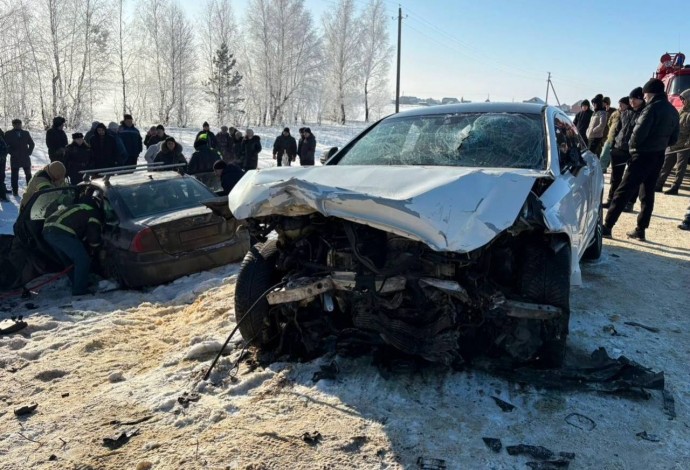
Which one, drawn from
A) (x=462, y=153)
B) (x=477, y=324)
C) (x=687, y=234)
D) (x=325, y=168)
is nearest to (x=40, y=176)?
(x=325, y=168)

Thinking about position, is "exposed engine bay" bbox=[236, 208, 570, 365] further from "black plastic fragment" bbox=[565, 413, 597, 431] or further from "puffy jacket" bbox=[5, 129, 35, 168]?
"puffy jacket" bbox=[5, 129, 35, 168]

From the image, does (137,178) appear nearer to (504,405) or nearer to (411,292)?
(411,292)

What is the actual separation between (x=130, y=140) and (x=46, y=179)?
221 inches

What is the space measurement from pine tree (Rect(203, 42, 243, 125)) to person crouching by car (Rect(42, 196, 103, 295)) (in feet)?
117

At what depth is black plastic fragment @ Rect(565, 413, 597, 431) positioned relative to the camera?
8.99ft

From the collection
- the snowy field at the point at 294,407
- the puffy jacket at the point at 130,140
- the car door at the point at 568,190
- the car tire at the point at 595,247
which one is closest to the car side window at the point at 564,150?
the car door at the point at 568,190

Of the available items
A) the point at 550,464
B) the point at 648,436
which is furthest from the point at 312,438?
the point at 648,436

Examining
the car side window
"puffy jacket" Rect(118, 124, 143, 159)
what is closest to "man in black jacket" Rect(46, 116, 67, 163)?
"puffy jacket" Rect(118, 124, 143, 159)

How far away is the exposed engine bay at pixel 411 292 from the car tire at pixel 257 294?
126 millimetres

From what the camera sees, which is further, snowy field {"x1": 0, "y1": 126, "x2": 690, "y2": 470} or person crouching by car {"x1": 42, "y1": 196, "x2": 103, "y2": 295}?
person crouching by car {"x1": 42, "y1": 196, "x2": 103, "y2": 295}

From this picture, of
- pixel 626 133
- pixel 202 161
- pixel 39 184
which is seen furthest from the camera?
pixel 202 161

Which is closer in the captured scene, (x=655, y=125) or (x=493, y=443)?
(x=493, y=443)

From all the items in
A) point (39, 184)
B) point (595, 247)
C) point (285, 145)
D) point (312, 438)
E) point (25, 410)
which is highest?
point (285, 145)

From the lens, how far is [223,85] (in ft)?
129
